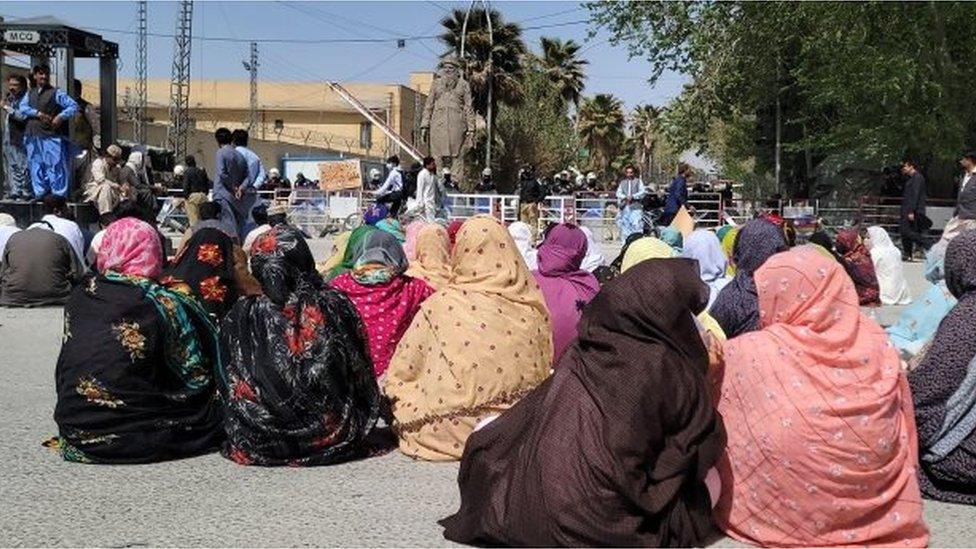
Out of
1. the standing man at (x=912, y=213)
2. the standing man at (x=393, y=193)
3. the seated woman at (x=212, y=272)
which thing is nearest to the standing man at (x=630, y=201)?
the standing man at (x=393, y=193)

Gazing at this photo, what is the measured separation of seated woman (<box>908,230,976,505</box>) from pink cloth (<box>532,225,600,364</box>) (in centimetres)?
222

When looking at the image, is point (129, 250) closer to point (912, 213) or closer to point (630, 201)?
point (630, 201)

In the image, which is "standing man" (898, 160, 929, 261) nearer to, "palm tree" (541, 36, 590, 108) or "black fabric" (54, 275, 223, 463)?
"black fabric" (54, 275, 223, 463)

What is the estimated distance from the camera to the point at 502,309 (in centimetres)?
491

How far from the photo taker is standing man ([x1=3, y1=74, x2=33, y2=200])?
1213 centimetres

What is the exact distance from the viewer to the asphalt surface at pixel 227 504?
379cm

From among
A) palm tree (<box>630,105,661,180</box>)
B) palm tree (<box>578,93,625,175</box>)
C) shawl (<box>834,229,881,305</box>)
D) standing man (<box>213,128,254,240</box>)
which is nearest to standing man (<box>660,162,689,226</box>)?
shawl (<box>834,229,881,305</box>)

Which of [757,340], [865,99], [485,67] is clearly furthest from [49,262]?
[485,67]

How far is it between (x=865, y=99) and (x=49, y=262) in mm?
15296

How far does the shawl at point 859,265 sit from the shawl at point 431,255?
4.03 meters

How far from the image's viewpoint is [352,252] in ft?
24.2

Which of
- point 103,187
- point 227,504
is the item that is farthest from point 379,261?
point 103,187

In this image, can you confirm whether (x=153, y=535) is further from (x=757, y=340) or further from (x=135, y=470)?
(x=757, y=340)

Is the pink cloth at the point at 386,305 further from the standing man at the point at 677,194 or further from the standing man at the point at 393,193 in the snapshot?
the standing man at the point at 677,194
